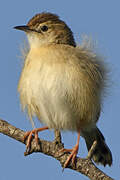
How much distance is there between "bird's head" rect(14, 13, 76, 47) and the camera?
610 cm

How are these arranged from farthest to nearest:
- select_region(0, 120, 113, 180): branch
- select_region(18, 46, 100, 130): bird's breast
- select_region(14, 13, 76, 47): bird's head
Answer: select_region(14, 13, 76, 47): bird's head, select_region(18, 46, 100, 130): bird's breast, select_region(0, 120, 113, 180): branch

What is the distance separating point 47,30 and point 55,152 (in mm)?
2403

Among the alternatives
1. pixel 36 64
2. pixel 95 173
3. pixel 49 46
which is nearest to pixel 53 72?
pixel 36 64

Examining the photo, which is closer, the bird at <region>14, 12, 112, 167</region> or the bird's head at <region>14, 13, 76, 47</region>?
the bird at <region>14, 12, 112, 167</region>

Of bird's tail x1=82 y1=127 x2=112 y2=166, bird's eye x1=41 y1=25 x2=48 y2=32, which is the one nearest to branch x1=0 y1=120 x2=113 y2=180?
bird's tail x1=82 y1=127 x2=112 y2=166

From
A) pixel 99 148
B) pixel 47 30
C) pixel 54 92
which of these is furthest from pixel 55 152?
pixel 47 30

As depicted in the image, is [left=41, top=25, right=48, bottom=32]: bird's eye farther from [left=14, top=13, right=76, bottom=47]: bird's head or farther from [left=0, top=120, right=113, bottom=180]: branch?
[left=0, top=120, right=113, bottom=180]: branch

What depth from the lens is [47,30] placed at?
623cm

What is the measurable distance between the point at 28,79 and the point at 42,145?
1272 millimetres

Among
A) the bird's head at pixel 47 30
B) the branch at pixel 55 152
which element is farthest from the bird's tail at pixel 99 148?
the bird's head at pixel 47 30

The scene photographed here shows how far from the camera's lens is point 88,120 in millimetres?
6043

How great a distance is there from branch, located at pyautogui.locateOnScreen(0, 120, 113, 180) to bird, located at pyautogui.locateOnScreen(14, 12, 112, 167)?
0.15 meters

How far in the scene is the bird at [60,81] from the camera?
5504mm

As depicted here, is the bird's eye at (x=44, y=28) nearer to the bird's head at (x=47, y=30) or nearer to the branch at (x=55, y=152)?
the bird's head at (x=47, y=30)
